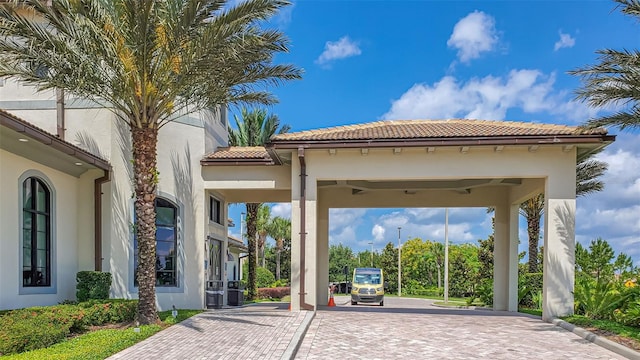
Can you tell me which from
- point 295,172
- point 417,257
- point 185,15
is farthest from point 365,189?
point 417,257

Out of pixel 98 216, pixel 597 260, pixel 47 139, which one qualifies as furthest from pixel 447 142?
pixel 597 260

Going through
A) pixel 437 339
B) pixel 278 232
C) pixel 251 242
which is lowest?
pixel 278 232

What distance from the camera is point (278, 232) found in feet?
172

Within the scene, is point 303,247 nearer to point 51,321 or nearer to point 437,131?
point 437,131

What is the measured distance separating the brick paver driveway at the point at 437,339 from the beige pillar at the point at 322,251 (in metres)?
4.71

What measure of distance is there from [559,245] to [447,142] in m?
4.30

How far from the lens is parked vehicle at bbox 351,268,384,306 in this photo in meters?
25.4

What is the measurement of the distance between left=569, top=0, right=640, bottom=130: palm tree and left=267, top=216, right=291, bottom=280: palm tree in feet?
137

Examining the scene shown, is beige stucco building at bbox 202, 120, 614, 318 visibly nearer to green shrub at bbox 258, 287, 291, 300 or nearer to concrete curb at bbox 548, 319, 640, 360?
concrete curb at bbox 548, 319, 640, 360

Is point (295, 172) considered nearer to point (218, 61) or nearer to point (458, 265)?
point (218, 61)

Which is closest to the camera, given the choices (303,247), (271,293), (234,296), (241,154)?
(303,247)

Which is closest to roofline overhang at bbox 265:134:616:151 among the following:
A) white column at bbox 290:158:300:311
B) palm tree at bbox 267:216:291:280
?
white column at bbox 290:158:300:311

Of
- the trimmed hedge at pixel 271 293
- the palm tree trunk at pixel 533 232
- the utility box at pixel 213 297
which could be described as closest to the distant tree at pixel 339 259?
the trimmed hedge at pixel 271 293

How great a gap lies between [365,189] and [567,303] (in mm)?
7820
